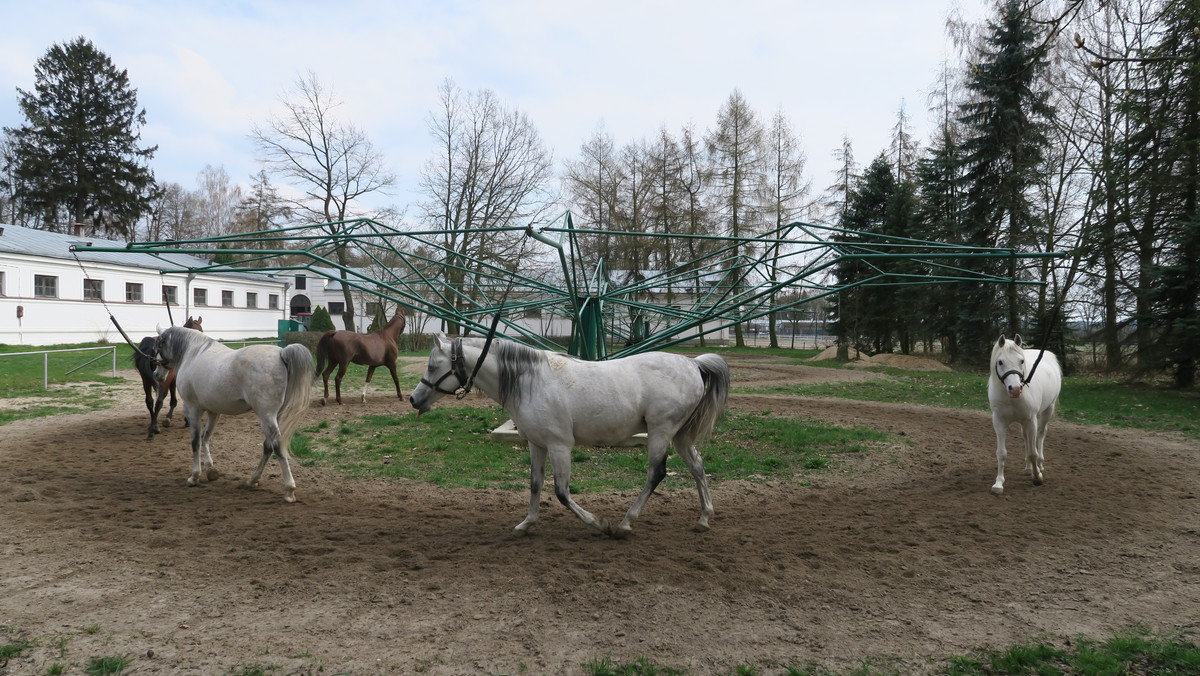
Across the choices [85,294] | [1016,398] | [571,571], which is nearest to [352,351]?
[571,571]

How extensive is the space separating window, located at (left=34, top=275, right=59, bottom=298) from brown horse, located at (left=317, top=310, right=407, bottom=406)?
21031 mm

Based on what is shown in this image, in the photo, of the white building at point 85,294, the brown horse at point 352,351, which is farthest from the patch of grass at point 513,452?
the white building at point 85,294

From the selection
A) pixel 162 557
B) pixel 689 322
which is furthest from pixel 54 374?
pixel 689 322

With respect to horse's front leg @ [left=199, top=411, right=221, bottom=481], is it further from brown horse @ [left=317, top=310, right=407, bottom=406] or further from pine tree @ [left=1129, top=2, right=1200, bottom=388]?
pine tree @ [left=1129, top=2, right=1200, bottom=388]

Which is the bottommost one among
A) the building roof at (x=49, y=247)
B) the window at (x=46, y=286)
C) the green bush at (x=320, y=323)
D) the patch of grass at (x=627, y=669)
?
the patch of grass at (x=627, y=669)

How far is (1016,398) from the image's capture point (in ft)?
20.2

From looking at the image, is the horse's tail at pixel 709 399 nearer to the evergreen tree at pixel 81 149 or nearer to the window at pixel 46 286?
the window at pixel 46 286

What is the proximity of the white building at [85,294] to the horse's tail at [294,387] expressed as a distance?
717 inches

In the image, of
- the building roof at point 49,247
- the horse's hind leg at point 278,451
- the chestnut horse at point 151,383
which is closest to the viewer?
the horse's hind leg at point 278,451

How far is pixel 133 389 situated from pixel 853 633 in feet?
51.2

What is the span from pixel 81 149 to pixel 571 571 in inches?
1828

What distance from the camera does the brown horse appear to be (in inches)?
492

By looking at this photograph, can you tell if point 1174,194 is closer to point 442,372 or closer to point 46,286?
point 442,372

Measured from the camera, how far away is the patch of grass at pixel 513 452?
6891 mm
